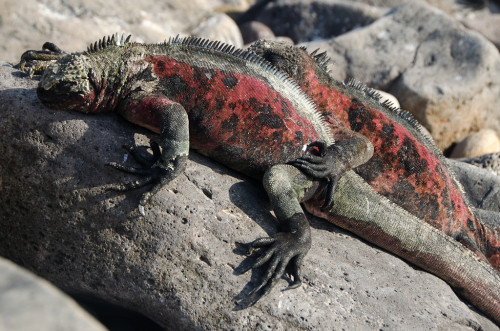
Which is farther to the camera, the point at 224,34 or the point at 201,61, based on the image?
the point at 224,34

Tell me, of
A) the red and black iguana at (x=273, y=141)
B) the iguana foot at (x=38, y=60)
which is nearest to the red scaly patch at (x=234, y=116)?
the red and black iguana at (x=273, y=141)

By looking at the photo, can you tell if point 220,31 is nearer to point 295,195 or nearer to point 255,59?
point 255,59

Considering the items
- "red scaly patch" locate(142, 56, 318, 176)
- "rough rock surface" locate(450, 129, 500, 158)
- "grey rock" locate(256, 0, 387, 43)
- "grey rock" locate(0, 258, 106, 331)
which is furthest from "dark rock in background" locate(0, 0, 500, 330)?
"grey rock" locate(256, 0, 387, 43)

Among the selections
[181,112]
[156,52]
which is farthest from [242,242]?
[156,52]

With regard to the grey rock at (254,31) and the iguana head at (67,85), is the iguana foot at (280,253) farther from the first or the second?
the grey rock at (254,31)

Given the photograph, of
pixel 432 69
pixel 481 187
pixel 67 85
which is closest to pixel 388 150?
pixel 481 187

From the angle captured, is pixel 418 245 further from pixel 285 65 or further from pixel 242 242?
pixel 285 65
